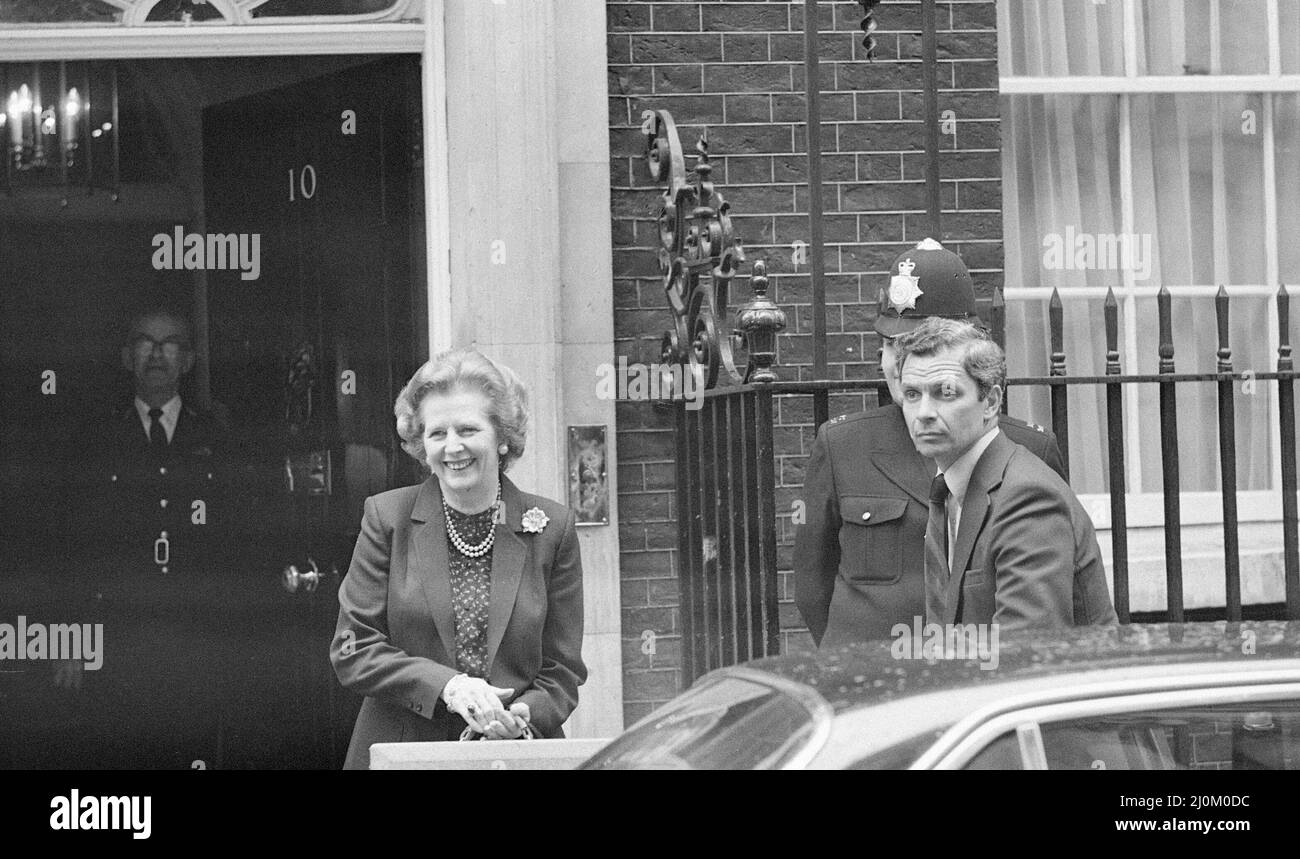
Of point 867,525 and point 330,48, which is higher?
point 330,48

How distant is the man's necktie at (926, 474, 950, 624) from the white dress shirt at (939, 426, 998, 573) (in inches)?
1.4

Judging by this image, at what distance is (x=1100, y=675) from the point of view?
284 cm

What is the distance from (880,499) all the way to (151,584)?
3.43 m

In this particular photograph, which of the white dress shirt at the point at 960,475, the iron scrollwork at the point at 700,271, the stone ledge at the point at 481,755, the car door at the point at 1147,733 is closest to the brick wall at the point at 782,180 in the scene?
the iron scrollwork at the point at 700,271

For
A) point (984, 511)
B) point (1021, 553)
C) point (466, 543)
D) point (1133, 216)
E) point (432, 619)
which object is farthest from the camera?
point (1133, 216)

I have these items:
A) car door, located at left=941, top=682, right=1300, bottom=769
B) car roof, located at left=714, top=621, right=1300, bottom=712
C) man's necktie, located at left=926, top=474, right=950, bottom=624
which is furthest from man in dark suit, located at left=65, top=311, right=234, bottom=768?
car door, located at left=941, top=682, right=1300, bottom=769

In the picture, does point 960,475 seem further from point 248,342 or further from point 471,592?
point 248,342

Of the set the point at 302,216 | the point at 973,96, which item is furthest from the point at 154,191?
the point at 973,96

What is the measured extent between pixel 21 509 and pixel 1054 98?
14.7 feet

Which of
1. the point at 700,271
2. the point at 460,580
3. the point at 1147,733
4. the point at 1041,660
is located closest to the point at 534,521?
the point at 460,580

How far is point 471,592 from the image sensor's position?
14.9 feet

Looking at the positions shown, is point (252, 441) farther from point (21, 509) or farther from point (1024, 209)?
point (1024, 209)

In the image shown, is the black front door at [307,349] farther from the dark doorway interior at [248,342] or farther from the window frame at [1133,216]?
the window frame at [1133,216]
